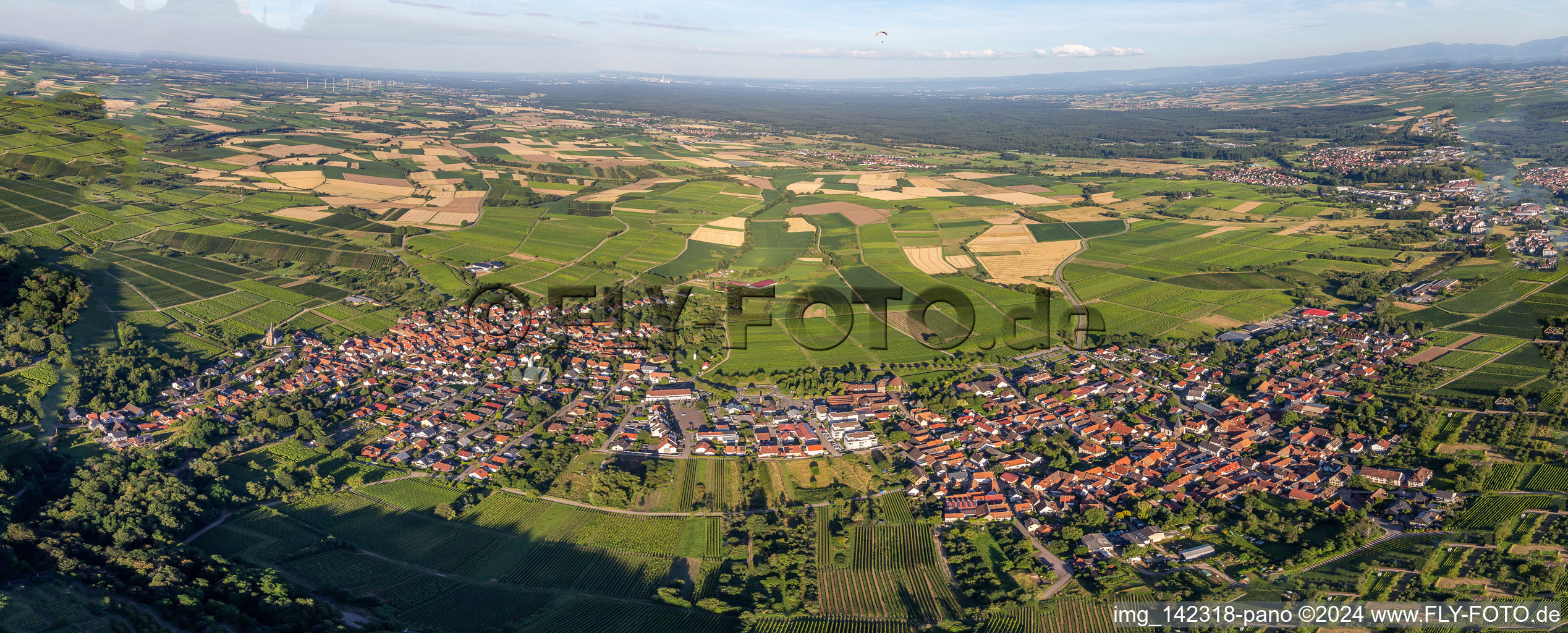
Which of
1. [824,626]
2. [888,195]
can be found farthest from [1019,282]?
[824,626]

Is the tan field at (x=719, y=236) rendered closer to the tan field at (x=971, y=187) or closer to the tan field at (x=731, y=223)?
the tan field at (x=731, y=223)

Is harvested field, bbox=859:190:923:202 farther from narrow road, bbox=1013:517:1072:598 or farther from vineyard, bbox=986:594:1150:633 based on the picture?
vineyard, bbox=986:594:1150:633

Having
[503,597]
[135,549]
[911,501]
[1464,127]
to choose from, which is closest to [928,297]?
[911,501]

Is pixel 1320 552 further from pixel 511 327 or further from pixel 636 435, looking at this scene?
pixel 511 327

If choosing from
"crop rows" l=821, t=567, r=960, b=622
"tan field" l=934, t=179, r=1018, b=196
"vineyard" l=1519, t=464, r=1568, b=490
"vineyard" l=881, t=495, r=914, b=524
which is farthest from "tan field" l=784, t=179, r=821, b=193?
"vineyard" l=1519, t=464, r=1568, b=490

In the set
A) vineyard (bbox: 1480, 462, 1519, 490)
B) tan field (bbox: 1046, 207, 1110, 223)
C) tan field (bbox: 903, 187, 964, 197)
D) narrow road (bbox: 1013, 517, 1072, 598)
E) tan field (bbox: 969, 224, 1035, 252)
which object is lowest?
narrow road (bbox: 1013, 517, 1072, 598)

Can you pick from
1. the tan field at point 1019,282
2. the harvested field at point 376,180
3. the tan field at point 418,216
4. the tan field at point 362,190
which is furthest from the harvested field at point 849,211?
the harvested field at point 376,180
